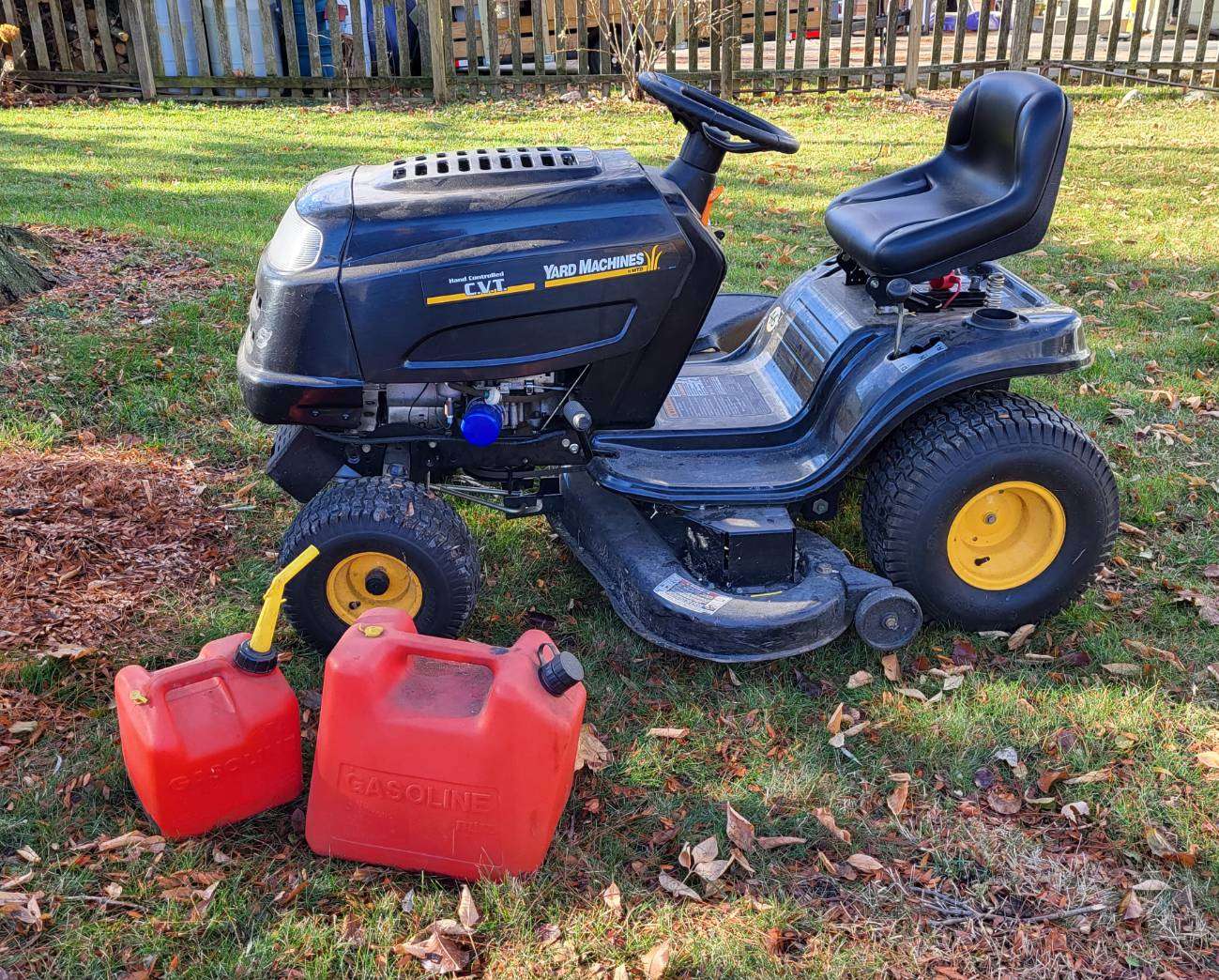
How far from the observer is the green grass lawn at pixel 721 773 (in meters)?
2.33

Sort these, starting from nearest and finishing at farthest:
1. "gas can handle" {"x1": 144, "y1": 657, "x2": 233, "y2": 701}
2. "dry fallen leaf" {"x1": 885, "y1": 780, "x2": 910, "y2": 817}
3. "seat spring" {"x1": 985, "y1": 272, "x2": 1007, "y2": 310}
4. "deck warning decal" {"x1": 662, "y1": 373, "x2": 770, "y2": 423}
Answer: "gas can handle" {"x1": 144, "y1": 657, "x2": 233, "y2": 701}
"dry fallen leaf" {"x1": 885, "y1": 780, "x2": 910, "y2": 817}
"seat spring" {"x1": 985, "y1": 272, "x2": 1007, "y2": 310}
"deck warning decal" {"x1": 662, "y1": 373, "x2": 770, "y2": 423}

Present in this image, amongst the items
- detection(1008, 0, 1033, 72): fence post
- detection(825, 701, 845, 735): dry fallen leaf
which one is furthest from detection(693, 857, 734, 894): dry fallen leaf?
detection(1008, 0, 1033, 72): fence post

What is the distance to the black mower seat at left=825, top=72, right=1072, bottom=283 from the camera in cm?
307

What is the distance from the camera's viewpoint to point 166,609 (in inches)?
133

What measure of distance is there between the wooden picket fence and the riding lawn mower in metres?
7.88

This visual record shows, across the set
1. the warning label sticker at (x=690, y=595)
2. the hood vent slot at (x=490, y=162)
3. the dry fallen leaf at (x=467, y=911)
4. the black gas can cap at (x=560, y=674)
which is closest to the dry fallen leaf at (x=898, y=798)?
the warning label sticker at (x=690, y=595)

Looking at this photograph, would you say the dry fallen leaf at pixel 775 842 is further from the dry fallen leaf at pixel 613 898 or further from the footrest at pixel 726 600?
the footrest at pixel 726 600

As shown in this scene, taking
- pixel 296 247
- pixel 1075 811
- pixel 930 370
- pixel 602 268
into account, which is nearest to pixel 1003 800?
pixel 1075 811

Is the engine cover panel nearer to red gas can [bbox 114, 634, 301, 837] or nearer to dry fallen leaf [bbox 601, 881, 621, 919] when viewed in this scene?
red gas can [bbox 114, 634, 301, 837]

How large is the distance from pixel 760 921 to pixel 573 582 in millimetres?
1472

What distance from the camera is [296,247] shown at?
2846mm

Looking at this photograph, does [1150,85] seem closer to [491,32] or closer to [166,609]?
[491,32]

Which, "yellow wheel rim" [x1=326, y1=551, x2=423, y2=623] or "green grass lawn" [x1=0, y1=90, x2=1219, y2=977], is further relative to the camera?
"yellow wheel rim" [x1=326, y1=551, x2=423, y2=623]

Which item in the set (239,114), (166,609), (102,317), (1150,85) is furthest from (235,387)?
(1150,85)
